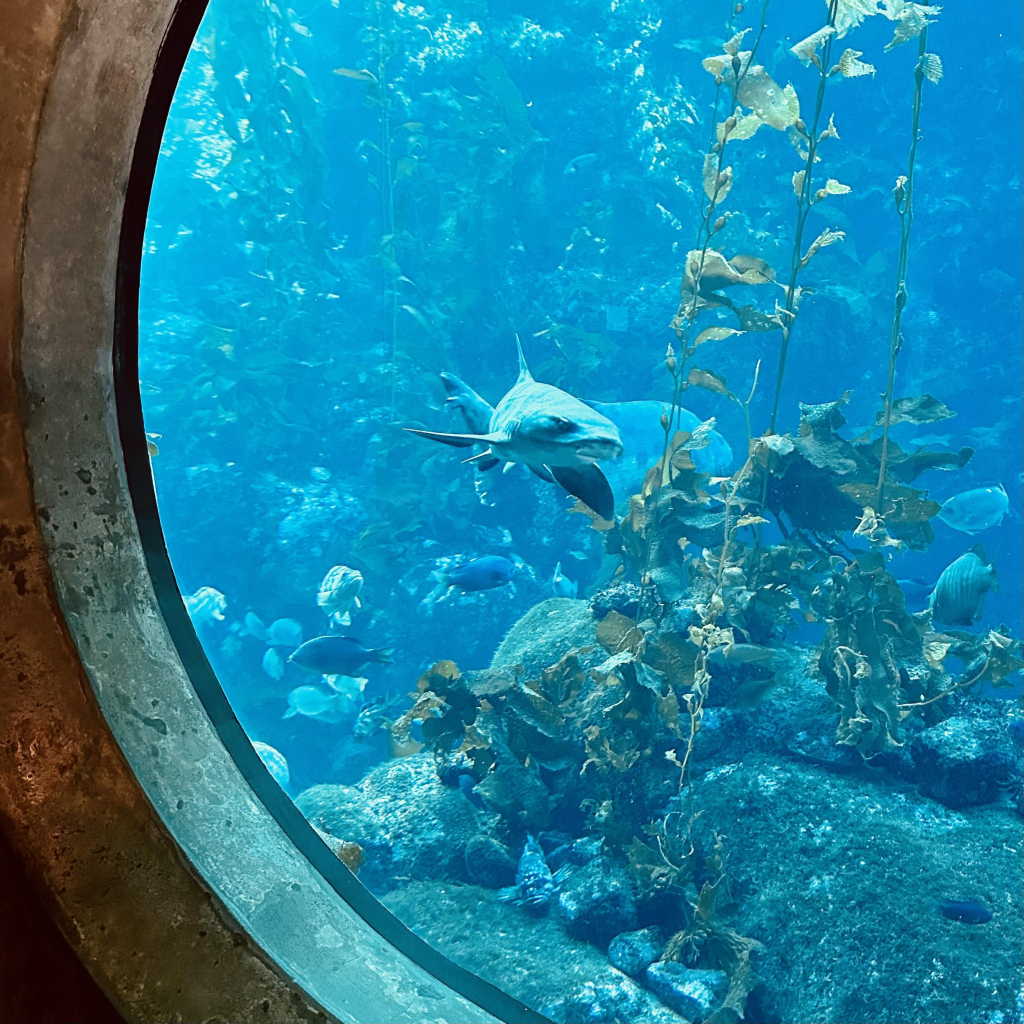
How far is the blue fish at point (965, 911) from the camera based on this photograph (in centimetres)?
340

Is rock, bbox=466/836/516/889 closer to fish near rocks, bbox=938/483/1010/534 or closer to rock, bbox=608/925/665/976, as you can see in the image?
rock, bbox=608/925/665/976

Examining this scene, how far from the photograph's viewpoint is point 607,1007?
3557 mm

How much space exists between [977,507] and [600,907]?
6.46 metres

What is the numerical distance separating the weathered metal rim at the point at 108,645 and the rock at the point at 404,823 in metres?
3.98

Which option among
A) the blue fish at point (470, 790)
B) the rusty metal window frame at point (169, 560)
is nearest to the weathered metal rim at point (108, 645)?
the rusty metal window frame at point (169, 560)

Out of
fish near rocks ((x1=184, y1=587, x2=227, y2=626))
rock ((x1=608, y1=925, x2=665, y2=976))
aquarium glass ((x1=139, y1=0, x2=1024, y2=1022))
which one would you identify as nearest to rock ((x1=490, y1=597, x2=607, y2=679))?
aquarium glass ((x1=139, y1=0, x2=1024, y2=1022))

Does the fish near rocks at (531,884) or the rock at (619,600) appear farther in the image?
the rock at (619,600)

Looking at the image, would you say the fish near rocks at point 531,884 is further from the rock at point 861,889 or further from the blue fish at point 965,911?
the blue fish at point 965,911

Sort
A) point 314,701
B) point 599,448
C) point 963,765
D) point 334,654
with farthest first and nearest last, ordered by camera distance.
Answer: point 314,701 → point 334,654 → point 963,765 → point 599,448

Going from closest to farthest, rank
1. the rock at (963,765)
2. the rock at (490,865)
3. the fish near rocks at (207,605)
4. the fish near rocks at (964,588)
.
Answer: the rock at (963,765)
the rock at (490,865)
the fish near rocks at (964,588)
the fish near rocks at (207,605)

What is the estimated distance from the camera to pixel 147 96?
1141 mm

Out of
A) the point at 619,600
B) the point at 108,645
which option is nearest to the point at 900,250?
the point at 619,600

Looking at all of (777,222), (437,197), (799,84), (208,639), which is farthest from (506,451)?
(799,84)

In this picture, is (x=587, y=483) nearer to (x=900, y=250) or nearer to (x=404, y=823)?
(x=900, y=250)
